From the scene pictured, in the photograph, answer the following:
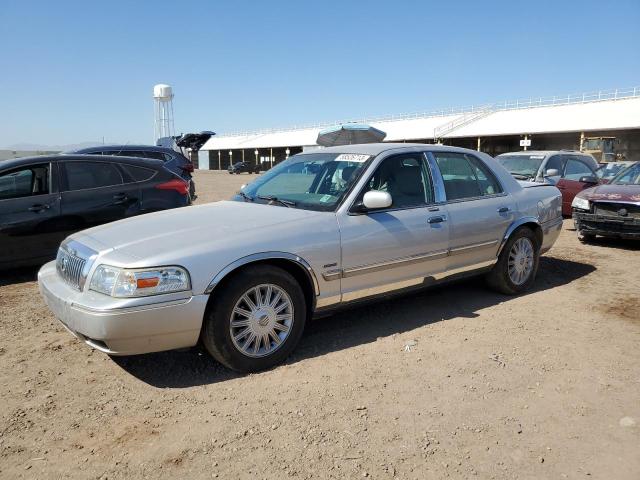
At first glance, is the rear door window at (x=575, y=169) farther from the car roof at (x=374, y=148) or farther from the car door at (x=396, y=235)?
the car door at (x=396, y=235)

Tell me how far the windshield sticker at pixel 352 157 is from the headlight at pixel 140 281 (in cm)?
191

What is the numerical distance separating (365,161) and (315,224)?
0.88 metres

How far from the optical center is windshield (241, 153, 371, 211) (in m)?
4.22

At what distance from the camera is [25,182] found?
6.13 meters

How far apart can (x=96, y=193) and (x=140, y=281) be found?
384 cm

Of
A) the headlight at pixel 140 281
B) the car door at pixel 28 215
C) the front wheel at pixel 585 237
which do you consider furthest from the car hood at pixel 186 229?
the front wheel at pixel 585 237

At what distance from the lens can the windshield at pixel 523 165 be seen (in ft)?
34.1

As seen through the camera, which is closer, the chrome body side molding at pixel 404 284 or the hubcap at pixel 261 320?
the hubcap at pixel 261 320

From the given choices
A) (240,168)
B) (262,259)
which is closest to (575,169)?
(262,259)

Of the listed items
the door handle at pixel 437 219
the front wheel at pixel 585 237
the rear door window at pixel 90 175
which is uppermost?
the rear door window at pixel 90 175

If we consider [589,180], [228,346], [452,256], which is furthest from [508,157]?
[228,346]

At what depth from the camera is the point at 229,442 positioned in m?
2.75

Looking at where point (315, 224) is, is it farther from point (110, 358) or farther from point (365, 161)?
A: point (110, 358)

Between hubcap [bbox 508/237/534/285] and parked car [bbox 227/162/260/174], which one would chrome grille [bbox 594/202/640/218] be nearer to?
hubcap [bbox 508/237/534/285]
